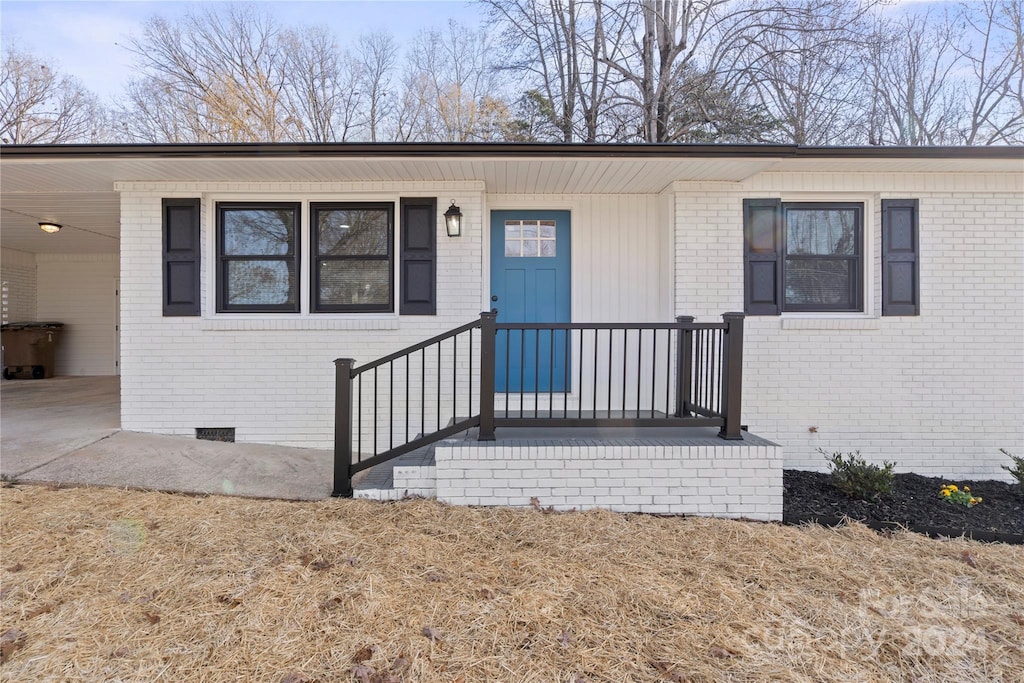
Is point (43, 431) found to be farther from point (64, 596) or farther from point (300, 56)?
point (300, 56)

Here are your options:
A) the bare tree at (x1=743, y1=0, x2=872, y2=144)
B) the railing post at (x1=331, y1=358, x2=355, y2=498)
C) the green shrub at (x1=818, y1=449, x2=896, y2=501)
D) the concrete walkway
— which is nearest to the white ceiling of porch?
the railing post at (x1=331, y1=358, x2=355, y2=498)

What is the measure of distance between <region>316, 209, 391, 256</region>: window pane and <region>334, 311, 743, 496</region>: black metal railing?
1.20m

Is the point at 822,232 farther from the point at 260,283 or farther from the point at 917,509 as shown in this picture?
the point at 260,283

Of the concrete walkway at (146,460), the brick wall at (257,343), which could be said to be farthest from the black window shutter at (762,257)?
the concrete walkway at (146,460)

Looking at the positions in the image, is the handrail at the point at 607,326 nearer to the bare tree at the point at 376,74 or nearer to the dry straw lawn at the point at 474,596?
the dry straw lawn at the point at 474,596

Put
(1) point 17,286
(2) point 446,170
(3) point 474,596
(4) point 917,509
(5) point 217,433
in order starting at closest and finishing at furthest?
1. (3) point 474,596
2. (4) point 917,509
3. (2) point 446,170
4. (5) point 217,433
5. (1) point 17,286

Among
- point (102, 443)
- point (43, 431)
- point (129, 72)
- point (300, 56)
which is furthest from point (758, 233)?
point (129, 72)

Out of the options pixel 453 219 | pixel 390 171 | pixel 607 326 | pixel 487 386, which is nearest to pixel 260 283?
pixel 390 171

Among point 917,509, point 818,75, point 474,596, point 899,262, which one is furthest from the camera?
point 818,75

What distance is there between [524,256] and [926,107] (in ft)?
42.5

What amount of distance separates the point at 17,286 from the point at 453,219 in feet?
31.9

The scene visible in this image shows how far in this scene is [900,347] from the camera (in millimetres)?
4746

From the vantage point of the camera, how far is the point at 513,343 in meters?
5.19

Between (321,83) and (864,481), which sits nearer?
(864,481)
